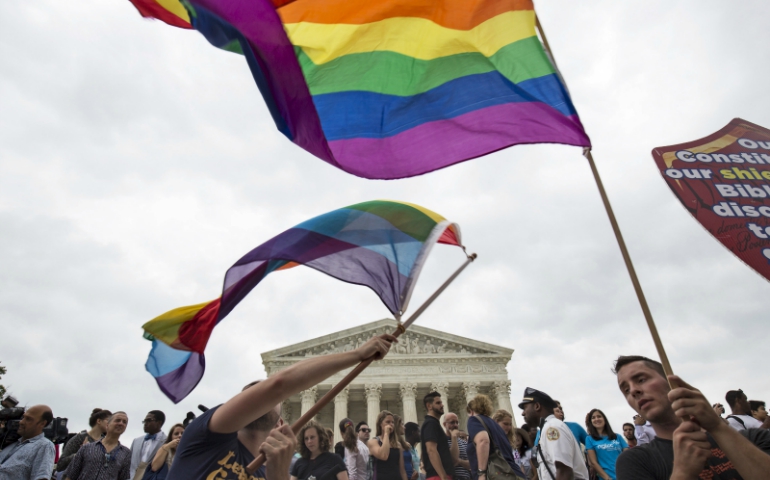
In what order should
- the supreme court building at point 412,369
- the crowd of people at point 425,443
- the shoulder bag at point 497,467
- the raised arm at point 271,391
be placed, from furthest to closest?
the supreme court building at point 412,369
the shoulder bag at point 497,467
the raised arm at point 271,391
the crowd of people at point 425,443

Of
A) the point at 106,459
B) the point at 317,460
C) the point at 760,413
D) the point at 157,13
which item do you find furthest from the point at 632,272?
the point at 760,413

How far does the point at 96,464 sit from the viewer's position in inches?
217

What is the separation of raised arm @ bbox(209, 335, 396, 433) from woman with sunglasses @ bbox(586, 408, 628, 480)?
6.14m

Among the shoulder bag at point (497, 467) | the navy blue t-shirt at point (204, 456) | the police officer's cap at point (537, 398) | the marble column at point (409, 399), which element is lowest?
the navy blue t-shirt at point (204, 456)

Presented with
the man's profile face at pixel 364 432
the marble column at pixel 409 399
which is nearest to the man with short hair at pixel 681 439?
the man's profile face at pixel 364 432

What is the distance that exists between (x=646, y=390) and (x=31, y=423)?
5794 mm

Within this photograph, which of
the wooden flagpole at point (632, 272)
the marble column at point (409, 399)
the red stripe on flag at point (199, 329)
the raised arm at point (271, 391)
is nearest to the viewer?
the wooden flagpole at point (632, 272)

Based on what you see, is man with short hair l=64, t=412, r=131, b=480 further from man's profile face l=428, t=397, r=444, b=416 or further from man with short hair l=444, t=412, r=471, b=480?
man with short hair l=444, t=412, r=471, b=480

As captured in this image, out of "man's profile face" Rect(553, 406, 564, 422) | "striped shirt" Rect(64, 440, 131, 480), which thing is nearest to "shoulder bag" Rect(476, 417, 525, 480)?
"man's profile face" Rect(553, 406, 564, 422)

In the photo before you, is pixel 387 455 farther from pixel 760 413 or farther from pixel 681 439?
pixel 760 413

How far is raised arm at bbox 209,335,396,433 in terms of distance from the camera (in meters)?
2.03

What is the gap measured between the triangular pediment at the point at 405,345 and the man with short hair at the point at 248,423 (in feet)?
112

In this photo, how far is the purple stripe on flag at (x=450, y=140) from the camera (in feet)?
9.43

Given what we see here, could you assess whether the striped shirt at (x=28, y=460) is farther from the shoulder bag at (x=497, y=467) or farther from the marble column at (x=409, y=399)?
the marble column at (x=409, y=399)
